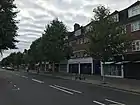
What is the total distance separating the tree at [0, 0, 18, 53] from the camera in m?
32.1

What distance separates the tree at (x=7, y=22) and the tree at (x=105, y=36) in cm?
1034

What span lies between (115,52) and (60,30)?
2848 cm

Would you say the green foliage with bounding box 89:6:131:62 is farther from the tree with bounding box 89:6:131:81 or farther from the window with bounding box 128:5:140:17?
the window with bounding box 128:5:140:17

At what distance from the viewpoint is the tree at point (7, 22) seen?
32125mm

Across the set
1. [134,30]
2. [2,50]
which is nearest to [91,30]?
[134,30]

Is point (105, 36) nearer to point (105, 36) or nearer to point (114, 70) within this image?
point (105, 36)

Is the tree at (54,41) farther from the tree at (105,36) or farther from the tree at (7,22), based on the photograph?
the tree at (105,36)

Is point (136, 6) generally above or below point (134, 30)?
above

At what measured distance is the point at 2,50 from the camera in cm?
4141

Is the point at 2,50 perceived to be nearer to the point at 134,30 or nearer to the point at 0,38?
the point at 0,38

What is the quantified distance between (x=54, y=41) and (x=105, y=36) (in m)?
28.3

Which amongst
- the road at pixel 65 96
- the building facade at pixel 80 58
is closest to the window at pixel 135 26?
the building facade at pixel 80 58

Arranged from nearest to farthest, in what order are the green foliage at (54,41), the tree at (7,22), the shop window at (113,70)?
the tree at (7,22), the shop window at (113,70), the green foliage at (54,41)

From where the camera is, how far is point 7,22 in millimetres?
33094
